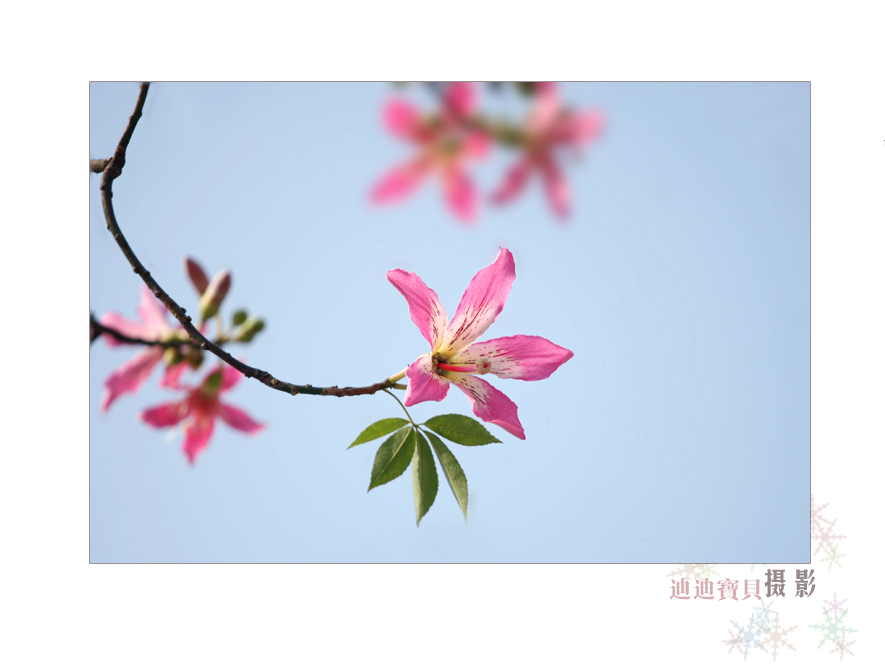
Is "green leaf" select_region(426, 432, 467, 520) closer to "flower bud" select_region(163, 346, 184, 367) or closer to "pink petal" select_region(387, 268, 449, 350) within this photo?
"pink petal" select_region(387, 268, 449, 350)

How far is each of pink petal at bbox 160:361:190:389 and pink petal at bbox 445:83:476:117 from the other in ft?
1.64

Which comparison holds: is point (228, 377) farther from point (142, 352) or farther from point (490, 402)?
point (490, 402)

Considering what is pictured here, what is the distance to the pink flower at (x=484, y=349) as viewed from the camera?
30.4 inches

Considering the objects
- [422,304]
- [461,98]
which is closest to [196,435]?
[422,304]

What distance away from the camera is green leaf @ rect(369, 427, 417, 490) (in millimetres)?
792
